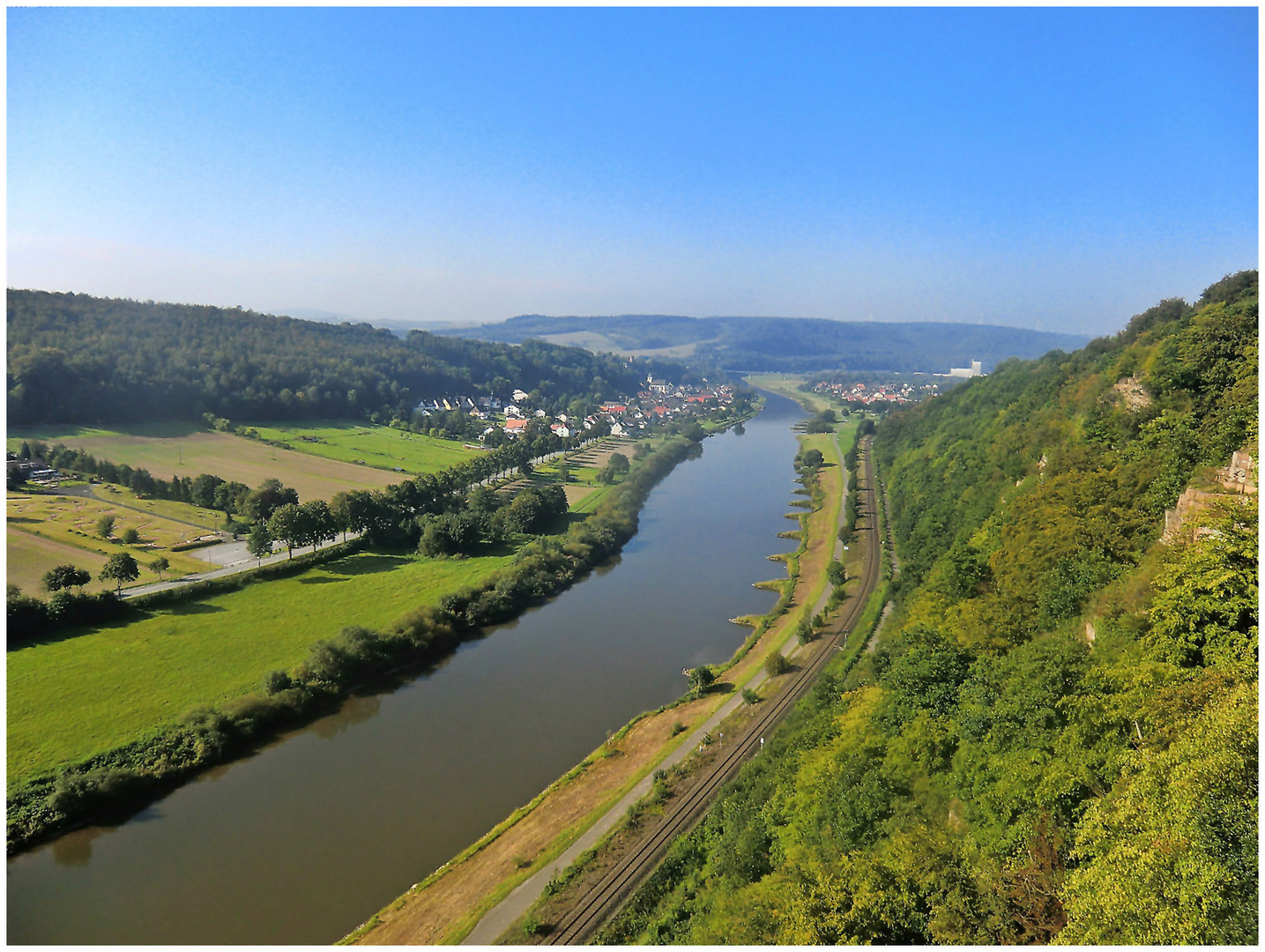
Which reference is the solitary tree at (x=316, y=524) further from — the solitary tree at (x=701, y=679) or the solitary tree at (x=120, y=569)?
the solitary tree at (x=701, y=679)

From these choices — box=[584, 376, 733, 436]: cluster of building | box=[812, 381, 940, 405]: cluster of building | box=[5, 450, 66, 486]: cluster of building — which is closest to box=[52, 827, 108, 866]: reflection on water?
box=[5, 450, 66, 486]: cluster of building

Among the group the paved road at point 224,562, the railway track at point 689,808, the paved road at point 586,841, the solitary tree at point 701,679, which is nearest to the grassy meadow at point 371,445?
the paved road at point 224,562

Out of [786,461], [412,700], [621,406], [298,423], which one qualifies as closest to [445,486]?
[412,700]

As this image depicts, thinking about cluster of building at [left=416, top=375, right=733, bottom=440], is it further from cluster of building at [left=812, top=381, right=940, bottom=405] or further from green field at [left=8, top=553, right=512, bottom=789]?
green field at [left=8, top=553, right=512, bottom=789]

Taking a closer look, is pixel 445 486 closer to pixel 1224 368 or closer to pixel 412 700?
pixel 412 700

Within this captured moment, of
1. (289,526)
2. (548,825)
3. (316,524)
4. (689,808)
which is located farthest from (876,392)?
(548,825)

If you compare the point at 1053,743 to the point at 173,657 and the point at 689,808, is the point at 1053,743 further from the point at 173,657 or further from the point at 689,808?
the point at 173,657
